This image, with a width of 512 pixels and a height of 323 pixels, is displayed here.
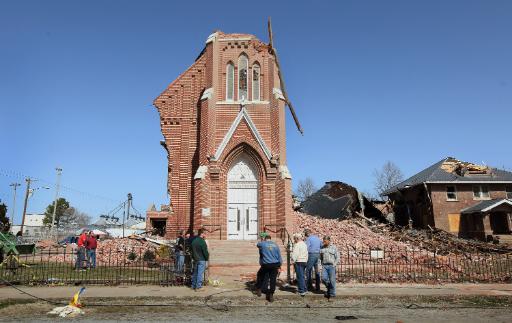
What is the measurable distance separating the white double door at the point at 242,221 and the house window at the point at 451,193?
21.6 metres

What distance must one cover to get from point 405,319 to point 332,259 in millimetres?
2683

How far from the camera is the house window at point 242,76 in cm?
2086

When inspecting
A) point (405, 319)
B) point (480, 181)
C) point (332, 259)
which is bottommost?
point (405, 319)

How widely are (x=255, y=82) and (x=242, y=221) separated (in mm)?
7202

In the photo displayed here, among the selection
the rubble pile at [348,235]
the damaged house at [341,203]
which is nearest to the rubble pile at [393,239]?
the rubble pile at [348,235]

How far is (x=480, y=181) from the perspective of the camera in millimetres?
34125

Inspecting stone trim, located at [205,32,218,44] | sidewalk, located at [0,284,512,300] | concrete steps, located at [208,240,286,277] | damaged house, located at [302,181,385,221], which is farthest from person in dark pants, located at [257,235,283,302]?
damaged house, located at [302,181,385,221]

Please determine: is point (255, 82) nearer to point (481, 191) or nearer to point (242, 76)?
point (242, 76)

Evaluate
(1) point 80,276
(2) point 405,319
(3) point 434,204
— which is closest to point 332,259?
(2) point 405,319

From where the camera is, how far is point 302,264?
1067 cm

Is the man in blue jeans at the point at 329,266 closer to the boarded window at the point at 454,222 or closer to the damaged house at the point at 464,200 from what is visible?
the damaged house at the point at 464,200

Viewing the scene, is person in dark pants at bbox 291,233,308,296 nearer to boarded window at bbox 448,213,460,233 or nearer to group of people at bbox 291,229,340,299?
group of people at bbox 291,229,340,299

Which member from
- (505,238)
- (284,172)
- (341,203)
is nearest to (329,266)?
(284,172)

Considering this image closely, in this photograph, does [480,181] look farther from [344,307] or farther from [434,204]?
[344,307]
